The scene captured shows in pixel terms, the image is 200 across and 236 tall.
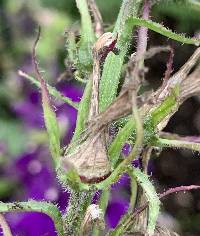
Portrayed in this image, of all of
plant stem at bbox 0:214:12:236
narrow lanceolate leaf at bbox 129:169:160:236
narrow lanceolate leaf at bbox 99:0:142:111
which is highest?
narrow lanceolate leaf at bbox 99:0:142:111

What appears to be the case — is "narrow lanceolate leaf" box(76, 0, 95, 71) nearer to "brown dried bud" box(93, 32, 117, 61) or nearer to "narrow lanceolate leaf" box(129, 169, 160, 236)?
"brown dried bud" box(93, 32, 117, 61)

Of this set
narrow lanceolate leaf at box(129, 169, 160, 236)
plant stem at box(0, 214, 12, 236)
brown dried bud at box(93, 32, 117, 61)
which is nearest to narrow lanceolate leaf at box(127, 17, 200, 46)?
brown dried bud at box(93, 32, 117, 61)

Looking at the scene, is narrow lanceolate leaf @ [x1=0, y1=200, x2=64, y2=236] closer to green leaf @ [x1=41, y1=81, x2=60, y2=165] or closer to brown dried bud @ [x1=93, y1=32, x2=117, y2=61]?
green leaf @ [x1=41, y1=81, x2=60, y2=165]

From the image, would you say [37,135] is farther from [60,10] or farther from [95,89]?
[95,89]

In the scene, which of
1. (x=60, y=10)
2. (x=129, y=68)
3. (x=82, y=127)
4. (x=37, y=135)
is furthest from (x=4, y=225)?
(x=60, y=10)

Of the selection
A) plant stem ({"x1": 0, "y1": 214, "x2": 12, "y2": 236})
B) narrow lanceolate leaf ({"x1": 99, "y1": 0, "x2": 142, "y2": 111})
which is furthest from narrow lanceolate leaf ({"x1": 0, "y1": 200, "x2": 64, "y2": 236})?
narrow lanceolate leaf ({"x1": 99, "y1": 0, "x2": 142, "y2": 111})

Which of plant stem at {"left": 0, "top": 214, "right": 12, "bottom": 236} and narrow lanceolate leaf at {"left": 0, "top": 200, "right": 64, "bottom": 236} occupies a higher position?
narrow lanceolate leaf at {"left": 0, "top": 200, "right": 64, "bottom": 236}

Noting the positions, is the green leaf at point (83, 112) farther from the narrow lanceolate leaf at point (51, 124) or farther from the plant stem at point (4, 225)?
the plant stem at point (4, 225)

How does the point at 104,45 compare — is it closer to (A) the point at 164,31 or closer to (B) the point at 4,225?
(A) the point at 164,31

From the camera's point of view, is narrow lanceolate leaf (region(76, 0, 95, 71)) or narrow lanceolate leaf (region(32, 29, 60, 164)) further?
narrow lanceolate leaf (region(76, 0, 95, 71))

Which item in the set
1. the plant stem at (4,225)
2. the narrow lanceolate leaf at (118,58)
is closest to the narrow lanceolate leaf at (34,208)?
the plant stem at (4,225)

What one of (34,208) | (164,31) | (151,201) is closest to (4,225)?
(34,208)

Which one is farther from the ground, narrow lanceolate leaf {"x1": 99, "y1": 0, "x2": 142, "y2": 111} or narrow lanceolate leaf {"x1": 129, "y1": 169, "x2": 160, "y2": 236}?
narrow lanceolate leaf {"x1": 99, "y1": 0, "x2": 142, "y2": 111}
